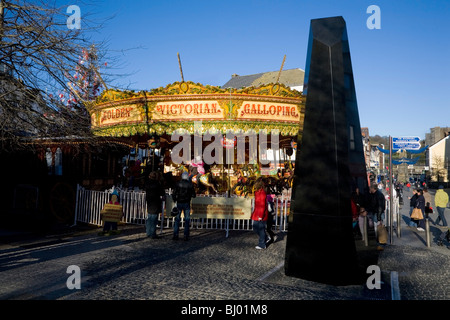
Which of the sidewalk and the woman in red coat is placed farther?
the woman in red coat

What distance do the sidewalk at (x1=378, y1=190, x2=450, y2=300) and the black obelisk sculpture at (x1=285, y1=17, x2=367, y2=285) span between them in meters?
0.96

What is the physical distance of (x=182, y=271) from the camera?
611 cm

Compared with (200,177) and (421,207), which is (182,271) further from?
(421,207)

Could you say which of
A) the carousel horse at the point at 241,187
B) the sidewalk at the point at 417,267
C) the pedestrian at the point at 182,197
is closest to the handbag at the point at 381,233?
the sidewalk at the point at 417,267

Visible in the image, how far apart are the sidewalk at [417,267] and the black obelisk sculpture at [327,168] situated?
958 mm

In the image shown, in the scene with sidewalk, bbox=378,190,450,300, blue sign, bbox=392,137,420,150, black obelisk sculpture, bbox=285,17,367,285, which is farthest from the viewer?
blue sign, bbox=392,137,420,150

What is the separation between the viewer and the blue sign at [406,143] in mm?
10086

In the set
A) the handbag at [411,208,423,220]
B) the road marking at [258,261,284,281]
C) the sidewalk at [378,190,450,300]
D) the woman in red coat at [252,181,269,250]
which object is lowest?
the sidewalk at [378,190,450,300]

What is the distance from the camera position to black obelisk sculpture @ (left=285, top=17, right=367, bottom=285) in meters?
5.51

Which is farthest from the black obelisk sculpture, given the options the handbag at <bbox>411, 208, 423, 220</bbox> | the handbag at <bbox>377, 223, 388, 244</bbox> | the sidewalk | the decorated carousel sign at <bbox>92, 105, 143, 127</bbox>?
the handbag at <bbox>411, 208, 423, 220</bbox>

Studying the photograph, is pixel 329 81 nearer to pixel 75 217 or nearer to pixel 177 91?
pixel 177 91

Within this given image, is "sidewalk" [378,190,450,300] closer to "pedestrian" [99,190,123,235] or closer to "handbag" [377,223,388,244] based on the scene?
"handbag" [377,223,388,244]

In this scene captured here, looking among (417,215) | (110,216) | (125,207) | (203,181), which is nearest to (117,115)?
(125,207)
